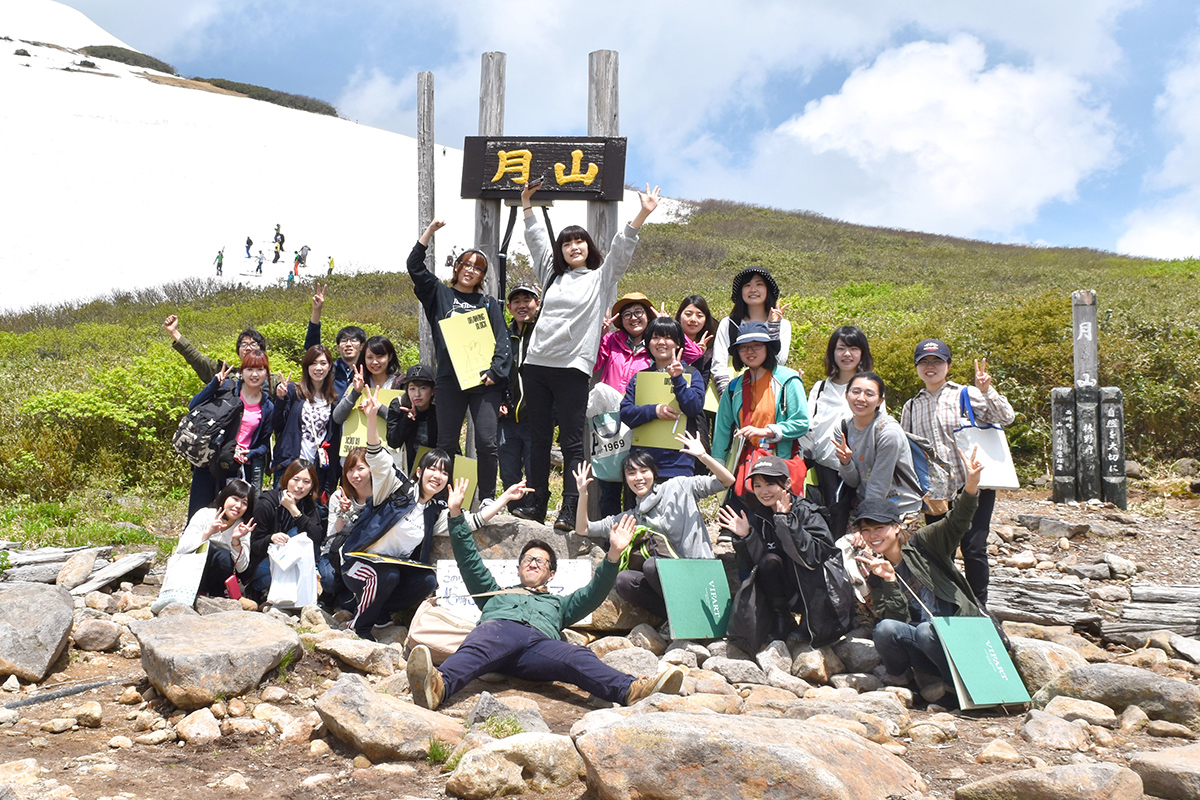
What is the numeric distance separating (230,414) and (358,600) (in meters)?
1.49

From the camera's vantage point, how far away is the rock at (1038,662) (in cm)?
416

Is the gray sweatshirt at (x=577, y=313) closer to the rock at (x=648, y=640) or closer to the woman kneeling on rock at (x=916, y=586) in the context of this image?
the rock at (x=648, y=640)

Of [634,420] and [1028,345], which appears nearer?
[634,420]

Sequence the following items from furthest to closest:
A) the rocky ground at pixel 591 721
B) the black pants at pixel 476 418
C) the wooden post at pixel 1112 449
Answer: the wooden post at pixel 1112 449 → the black pants at pixel 476 418 → the rocky ground at pixel 591 721

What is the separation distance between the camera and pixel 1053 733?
3.47m

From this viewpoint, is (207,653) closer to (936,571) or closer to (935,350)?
(936,571)

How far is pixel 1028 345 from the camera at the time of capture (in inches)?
399

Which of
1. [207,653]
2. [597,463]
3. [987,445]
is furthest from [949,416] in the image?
[207,653]

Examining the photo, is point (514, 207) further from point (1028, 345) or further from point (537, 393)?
point (1028, 345)

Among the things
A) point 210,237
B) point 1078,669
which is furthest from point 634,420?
point 210,237

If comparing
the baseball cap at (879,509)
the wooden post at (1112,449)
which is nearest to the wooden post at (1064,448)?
the wooden post at (1112,449)

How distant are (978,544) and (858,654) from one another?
975mm

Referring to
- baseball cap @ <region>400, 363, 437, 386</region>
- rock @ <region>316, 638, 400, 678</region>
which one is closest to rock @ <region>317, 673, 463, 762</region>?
rock @ <region>316, 638, 400, 678</region>

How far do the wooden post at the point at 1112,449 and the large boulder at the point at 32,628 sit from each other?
819 centimetres
